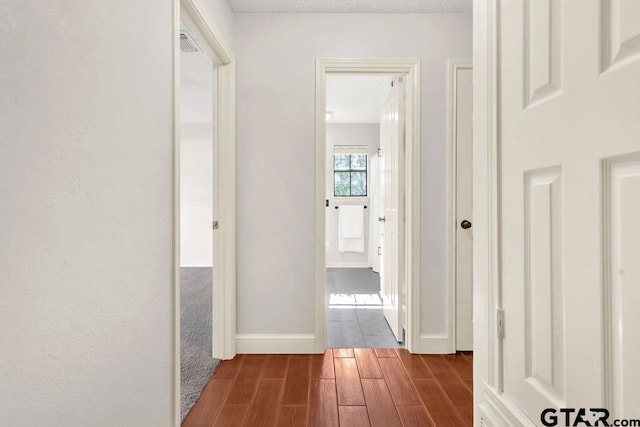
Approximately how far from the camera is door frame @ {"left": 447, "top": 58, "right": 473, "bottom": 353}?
264cm

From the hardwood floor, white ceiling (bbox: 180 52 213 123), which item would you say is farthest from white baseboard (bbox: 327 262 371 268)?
the hardwood floor

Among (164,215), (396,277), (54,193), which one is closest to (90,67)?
(54,193)

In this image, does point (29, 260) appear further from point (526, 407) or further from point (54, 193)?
point (526, 407)

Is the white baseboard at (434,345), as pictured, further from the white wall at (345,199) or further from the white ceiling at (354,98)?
the white wall at (345,199)

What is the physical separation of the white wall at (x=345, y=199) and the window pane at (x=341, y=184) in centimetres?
8

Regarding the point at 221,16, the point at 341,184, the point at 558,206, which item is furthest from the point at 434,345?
the point at 341,184

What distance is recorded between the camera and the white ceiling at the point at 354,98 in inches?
165

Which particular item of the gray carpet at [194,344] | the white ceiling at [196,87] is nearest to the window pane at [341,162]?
the white ceiling at [196,87]

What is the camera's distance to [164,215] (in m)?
1.44

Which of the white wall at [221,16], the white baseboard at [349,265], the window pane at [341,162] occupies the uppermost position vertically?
the white wall at [221,16]

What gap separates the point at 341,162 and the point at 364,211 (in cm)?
93

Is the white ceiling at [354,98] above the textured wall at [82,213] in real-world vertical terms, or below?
above

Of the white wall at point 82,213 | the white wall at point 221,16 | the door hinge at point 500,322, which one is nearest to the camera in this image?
the white wall at point 82,213

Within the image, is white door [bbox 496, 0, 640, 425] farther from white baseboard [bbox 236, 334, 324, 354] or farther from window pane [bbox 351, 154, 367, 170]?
window pane [bbox 351, 154, 367, 170]
